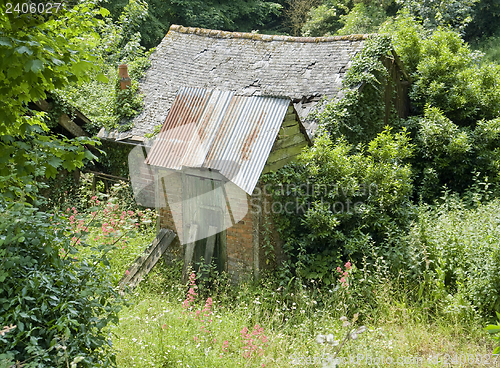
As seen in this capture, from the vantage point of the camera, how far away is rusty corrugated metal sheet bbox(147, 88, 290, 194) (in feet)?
19.0

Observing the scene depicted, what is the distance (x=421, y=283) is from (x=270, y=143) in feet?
9.60

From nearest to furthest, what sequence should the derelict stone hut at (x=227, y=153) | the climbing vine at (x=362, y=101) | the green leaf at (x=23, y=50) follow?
the green leaf at (x=23, y=50) < the derelict stone hut at (x=227, y=153) < the climbing vine at (x=362, y=101)

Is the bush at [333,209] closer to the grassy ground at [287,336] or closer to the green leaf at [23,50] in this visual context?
the grassy ground at [287,336]

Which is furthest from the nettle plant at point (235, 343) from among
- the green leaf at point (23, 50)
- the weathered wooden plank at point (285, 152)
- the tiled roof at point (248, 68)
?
the tiled roof at point (248, 68)

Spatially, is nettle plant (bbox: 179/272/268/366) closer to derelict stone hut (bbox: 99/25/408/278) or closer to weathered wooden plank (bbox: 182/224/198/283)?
derelict stone hut (bbox: 99/25/408/278)

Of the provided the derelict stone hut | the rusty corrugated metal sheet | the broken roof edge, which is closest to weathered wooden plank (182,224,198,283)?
the derelict stone hut

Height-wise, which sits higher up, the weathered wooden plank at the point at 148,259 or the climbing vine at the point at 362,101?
the climbing vine at the point at 362,101

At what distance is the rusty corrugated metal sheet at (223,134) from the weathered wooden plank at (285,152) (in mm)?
384

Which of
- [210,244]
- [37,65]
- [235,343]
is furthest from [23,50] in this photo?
[210,244]

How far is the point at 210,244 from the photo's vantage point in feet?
22.0

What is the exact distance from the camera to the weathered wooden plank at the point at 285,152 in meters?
6.17

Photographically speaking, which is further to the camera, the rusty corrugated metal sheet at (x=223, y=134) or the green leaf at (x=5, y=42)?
the rusty corrugated metal sheet at (x=223, y=134)

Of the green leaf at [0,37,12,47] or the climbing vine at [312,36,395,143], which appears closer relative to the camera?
the green leaf at [0,37,12,47]

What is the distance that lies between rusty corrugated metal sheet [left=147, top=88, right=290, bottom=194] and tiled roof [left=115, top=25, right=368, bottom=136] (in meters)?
2.45
